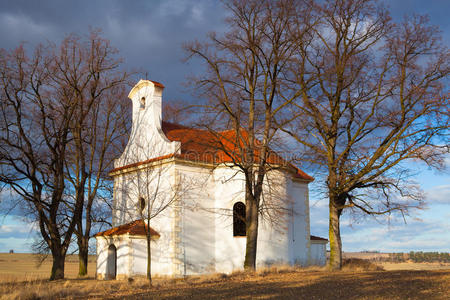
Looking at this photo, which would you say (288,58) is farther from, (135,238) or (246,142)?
(135,238)

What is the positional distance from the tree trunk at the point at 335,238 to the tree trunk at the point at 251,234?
4.33 m

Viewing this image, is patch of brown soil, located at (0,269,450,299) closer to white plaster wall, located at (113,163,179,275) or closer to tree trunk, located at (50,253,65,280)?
white plaster wall, located at (113,163,179,275)

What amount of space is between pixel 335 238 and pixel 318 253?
854 cm

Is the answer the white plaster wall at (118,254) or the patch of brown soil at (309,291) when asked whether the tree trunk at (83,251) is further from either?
the patch of brown soil at (309,291)

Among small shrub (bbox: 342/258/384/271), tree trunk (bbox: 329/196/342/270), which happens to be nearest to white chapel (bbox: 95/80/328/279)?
tree trunk (bbox: 329/196/342/270)

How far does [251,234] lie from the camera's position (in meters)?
22.1

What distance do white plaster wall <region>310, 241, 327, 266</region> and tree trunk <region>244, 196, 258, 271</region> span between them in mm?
9801

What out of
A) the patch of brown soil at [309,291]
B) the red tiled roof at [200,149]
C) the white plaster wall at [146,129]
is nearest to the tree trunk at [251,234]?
the red tiled roof at [200,149]

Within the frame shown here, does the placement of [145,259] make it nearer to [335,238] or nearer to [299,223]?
[335,238]

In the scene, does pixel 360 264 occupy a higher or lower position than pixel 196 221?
lower

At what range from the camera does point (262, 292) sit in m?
13.3

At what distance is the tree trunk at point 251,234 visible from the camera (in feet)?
71.4

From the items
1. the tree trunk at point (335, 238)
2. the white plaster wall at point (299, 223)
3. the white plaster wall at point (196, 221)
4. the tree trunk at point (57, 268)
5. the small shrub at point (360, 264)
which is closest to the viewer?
the tree trunk at point (335, 238)

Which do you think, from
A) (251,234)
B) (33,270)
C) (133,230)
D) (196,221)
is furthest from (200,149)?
(33,270)
